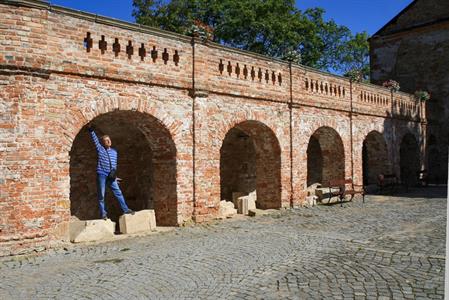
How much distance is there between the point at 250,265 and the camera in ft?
21.5

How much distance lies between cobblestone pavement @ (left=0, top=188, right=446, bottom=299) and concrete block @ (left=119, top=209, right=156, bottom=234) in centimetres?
53

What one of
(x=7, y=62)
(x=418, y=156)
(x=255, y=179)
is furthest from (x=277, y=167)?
(x=418, y=156)

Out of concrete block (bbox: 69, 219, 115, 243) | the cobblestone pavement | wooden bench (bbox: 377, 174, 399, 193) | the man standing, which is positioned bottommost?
the cobblestone pavement

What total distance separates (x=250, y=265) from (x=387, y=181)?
13.7m

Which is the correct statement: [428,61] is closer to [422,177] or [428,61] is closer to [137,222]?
[422,177]

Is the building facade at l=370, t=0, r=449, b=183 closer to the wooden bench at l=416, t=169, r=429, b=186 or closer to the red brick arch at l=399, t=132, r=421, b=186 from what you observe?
the red brick arch at l=399, t=132, r=421, b=186

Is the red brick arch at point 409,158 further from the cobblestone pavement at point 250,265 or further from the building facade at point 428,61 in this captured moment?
the cobblestone pavement at point 250,265

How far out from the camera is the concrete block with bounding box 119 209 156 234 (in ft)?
30.3

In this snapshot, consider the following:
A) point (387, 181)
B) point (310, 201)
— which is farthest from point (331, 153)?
point (387, 181)

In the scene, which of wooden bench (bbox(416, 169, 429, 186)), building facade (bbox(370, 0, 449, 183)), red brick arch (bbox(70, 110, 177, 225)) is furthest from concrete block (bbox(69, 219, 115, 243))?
building facade (bbox(370, 0, 449, 183))

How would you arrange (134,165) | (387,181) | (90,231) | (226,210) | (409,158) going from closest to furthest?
(90,231) < (226,210) < (134,165) < (387,181) < (409,158)

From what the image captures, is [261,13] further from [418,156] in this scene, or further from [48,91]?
[48,91]

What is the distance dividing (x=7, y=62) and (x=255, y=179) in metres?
9.62

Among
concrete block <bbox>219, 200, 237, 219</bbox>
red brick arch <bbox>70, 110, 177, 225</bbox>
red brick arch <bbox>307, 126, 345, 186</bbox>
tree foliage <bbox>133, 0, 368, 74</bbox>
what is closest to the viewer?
→ red brick arch <bbox>70, 110, 177, 225</bbox>
